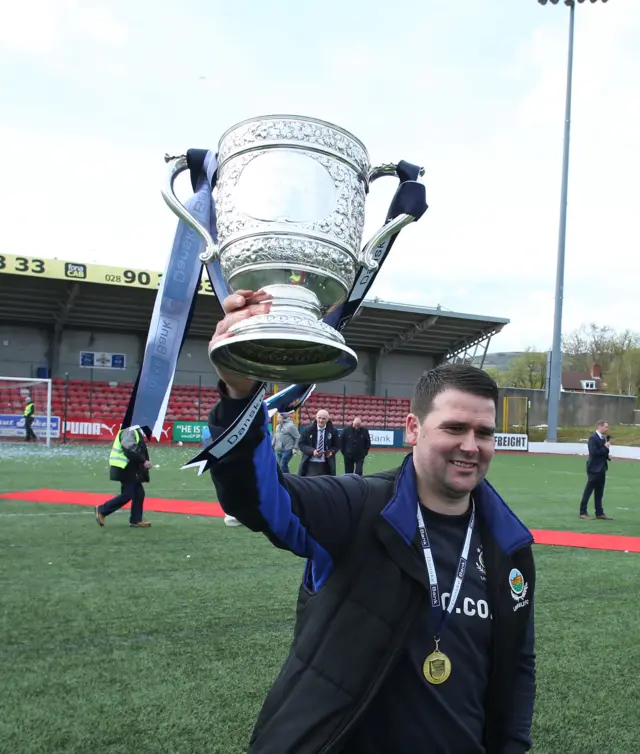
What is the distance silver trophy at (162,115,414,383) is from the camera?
157 cm

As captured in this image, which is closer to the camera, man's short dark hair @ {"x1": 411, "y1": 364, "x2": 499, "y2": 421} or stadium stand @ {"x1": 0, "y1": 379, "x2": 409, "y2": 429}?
man's short dark hair @ {"x1": 411, "y1": 364, "x2": 499, "y2": 421}

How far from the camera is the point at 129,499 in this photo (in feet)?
27.6

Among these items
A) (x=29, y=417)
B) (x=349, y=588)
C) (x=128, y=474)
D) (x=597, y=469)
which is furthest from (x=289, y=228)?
(x=29, y=417)

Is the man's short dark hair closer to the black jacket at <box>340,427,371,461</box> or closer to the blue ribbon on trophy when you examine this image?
the blue ribbon on trophy

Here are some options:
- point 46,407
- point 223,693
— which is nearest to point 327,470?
point 223,693

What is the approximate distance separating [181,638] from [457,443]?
3335 mm

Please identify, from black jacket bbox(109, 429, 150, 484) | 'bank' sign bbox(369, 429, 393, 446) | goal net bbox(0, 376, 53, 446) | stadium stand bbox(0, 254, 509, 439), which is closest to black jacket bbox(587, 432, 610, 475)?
black jacket bbox(109, 429, 150, 484)

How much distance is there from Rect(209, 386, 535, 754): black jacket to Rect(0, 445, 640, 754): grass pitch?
1.70 meters

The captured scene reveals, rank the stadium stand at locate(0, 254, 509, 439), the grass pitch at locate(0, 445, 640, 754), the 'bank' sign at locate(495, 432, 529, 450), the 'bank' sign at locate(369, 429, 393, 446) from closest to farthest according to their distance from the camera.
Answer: the grass pitch at locate(0, 445, 640, 754)
the stadium stand at locate(0, 254, 509, 439)
the 'bank' sign at locate(369, 429, 393, 446)
the 'bank' sign at locate(495, 432, 529, 450)

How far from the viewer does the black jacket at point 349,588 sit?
5.02 feet

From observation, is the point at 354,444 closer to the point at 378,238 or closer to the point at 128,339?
the point at 378,238

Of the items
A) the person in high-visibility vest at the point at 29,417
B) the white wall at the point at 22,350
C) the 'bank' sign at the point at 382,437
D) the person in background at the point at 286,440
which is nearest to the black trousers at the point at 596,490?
the person in background at the point at 286,440

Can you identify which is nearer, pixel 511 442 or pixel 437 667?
pixel 437 667

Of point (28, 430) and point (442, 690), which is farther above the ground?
point (442, 690)
